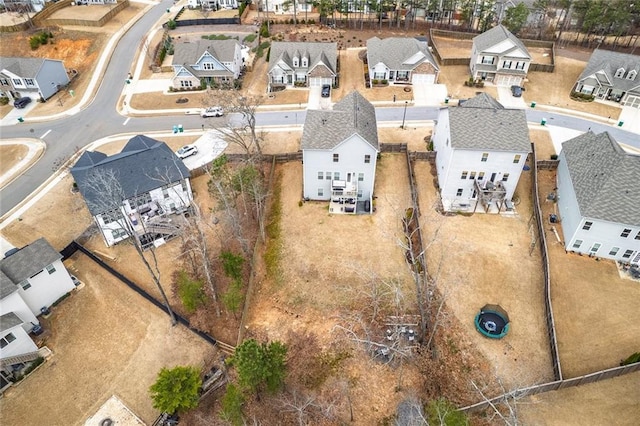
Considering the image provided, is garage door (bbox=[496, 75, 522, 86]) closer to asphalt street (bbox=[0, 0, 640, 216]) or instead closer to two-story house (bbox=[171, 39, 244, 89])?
asphalt street (bbox=[0, 0, 640, 216])

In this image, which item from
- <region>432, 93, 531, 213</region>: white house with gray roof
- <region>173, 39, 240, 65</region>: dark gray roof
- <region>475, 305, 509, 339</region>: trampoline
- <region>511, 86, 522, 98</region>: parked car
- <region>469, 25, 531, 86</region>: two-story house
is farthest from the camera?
<region>173, 39, 240, 65</region>: dark gray roof

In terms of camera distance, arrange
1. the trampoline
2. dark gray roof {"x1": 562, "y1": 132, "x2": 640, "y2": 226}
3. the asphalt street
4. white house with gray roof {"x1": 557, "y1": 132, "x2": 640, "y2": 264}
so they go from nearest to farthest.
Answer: the trampoline → dark gray roof {"x1": 562, "y1": 132, "x2": 640, "y2": 226} → white house with gray roof {"x1": 557, "y1": 132, "x2": 640, "y2": 264} → the asphalt street

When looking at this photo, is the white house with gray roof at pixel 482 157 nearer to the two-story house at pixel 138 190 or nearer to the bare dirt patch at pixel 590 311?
the bare dirt patch at pixel 590 311

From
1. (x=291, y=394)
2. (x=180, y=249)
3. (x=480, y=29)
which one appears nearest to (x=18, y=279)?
(x=180, y=249)

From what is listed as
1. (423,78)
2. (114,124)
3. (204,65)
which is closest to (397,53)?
(423,78)

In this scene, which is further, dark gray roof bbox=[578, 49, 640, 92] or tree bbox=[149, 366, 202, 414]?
dark gray roof bbox=[578, 49, 640, 92]

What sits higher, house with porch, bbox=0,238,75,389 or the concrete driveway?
the concrete driveway

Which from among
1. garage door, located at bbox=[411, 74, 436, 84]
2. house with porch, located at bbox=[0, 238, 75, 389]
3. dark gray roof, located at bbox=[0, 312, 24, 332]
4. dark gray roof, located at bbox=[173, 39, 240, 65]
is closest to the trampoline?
house with porch, located at bbox=[0, 238, 75, 389]
